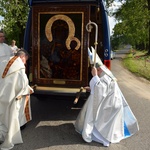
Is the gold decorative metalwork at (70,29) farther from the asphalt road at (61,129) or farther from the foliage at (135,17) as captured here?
the foliage at (135,17)

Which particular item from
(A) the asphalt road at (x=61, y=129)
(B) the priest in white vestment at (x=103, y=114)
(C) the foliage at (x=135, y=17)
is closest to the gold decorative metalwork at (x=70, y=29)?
(A) the asphalt road at (x=61, y=129)

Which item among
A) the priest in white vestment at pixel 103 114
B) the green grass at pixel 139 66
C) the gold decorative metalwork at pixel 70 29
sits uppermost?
the gold decorative metalwork at pixel 70 29

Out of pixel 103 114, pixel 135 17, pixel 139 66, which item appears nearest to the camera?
pixel 103 114

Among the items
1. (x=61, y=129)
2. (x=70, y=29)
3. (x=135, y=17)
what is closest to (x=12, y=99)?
(x=61, y=129)

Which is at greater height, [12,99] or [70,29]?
[70,29]

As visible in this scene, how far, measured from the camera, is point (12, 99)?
4.64 meters

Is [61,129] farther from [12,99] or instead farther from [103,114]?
[12,99]

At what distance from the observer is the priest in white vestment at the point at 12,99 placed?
4531 mm

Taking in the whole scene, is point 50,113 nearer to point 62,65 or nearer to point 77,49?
point 62,65

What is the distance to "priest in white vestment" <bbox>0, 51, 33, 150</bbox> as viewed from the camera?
4531 millimetres

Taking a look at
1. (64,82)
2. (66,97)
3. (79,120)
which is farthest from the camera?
(64,82)

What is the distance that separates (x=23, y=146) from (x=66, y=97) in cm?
168

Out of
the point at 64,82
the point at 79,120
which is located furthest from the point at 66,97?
the point at 79,120

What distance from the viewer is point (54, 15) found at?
6.00 metres
